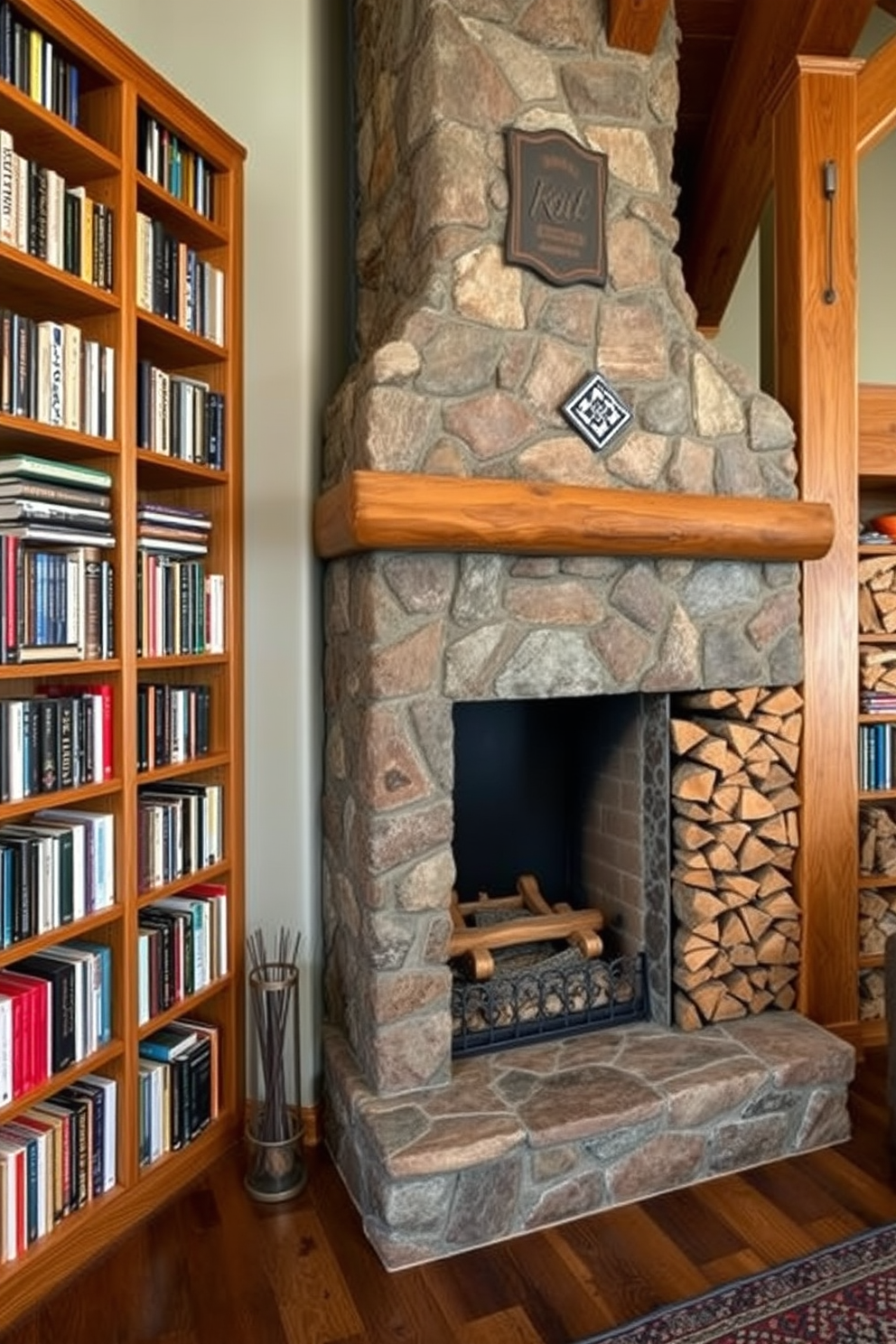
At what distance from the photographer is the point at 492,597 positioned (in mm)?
2176

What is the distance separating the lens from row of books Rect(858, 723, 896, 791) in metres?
2.92

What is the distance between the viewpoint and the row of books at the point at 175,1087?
211 centimetres

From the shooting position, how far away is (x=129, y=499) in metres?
2.00

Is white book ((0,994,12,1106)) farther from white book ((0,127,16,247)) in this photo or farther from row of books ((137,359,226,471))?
white book ((0,127,16,247))

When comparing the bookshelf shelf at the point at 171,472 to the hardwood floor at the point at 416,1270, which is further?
the bookshelf shelf at the point at 171,472

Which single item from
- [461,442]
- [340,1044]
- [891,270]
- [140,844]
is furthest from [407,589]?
[891,270]

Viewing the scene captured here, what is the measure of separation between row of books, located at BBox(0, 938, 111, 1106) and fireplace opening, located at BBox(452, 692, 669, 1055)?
949 mm

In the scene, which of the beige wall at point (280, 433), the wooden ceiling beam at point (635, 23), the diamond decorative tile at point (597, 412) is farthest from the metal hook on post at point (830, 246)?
the beige wall at point (280, 433)

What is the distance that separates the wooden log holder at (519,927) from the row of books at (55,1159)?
3.14 ft

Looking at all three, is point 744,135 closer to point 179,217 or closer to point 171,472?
point 179,217

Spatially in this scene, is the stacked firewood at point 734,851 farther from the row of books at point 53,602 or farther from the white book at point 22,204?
the white book at point 22,204

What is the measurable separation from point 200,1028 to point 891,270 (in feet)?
14.0

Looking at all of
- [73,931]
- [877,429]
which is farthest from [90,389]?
[877,429]

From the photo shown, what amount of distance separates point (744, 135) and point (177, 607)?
8.95ft
